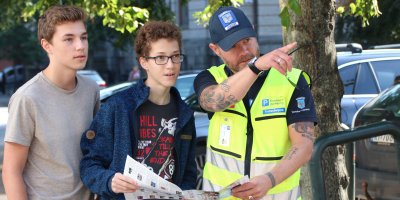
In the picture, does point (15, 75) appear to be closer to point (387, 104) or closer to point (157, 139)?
point (387, 104)

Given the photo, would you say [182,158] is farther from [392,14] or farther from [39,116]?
[392,14]

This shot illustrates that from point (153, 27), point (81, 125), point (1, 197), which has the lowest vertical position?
point (1, 197)

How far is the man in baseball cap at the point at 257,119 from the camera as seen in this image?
3.42 m

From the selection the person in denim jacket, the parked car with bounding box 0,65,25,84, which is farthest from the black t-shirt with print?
the parked car with bounding box 0,65,25,84

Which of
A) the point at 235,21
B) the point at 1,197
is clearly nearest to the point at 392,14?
the point at 1,197

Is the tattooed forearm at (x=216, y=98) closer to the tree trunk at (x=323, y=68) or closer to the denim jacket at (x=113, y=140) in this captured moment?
the denim jacket at (x=113, y=140)

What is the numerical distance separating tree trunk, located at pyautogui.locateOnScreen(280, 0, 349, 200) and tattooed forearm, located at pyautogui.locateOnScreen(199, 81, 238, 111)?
162cm

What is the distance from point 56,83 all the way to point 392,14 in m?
16.9

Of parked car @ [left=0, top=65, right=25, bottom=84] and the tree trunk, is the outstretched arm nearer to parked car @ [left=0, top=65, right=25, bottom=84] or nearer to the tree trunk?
the tree trunk

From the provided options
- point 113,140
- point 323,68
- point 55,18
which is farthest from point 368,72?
point 55,18

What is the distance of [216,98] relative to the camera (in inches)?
135

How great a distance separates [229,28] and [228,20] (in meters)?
0.07

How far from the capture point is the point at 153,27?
3562 mm

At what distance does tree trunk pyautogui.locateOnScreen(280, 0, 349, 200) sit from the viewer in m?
5.01
